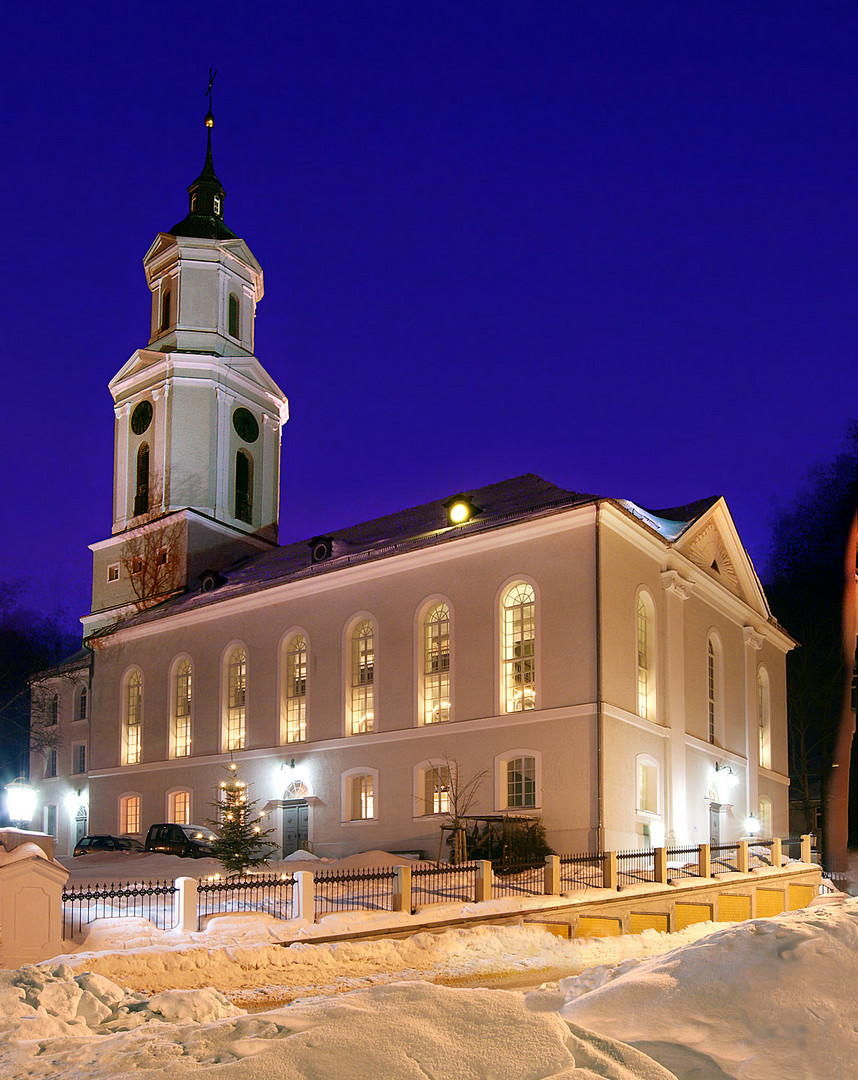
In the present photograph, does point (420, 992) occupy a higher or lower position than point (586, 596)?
lower

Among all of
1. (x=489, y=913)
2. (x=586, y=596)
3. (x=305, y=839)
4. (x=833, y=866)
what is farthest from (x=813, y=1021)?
(x=305, y=839)

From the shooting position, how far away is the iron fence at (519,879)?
2216cm

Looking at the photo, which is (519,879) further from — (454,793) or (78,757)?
(78,757)

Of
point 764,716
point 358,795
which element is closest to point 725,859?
point 358,795

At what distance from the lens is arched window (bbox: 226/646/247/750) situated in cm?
3734

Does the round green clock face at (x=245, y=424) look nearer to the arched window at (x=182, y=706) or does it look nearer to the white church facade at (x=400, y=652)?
the white church facade at (x=400, y=652)

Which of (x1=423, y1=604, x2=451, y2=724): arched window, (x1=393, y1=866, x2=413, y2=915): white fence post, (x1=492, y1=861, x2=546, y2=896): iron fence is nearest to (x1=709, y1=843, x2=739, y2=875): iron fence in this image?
(x1=492, y1=861, x2=546, y2=896): iron fence

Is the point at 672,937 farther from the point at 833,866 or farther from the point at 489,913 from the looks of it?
the point at 833,866

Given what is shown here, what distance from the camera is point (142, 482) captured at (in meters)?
48.1

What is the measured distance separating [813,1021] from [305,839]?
2752cm

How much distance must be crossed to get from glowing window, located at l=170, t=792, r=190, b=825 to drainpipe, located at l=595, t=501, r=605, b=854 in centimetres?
1617

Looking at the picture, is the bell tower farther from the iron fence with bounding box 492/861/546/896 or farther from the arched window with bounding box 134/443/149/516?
the iron fence with bounding box 492/861/546/896

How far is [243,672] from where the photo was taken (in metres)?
37.8

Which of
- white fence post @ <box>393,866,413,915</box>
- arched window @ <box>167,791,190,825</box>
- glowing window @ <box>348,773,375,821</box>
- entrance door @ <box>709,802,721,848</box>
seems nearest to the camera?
white fence post @ <box>393,866,413,915</box>
